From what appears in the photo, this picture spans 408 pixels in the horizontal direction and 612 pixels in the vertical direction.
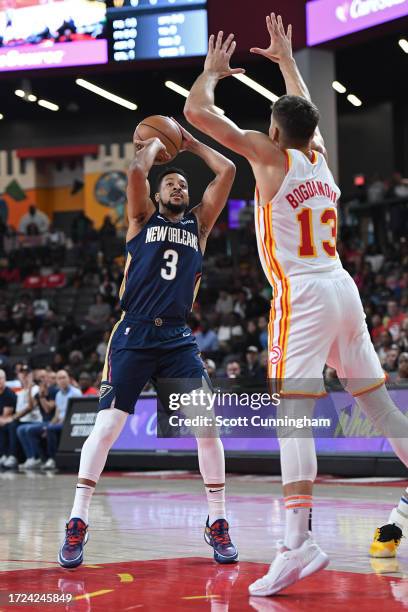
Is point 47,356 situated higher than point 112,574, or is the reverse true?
point 47,356

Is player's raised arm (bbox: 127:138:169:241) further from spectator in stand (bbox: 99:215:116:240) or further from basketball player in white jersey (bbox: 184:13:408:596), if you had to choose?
spectator in stand (bbox: 99:215:116:240)

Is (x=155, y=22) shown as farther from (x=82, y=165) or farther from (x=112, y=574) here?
(x=82, y=165)

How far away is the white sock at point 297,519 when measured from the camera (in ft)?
14.5

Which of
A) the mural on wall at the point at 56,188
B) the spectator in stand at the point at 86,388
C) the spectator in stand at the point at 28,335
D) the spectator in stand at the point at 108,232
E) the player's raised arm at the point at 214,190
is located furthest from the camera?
the mural on wall at the point at 56,188

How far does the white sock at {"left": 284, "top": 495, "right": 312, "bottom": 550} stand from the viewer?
14.5 feet

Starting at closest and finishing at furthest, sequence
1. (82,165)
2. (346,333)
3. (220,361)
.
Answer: (346,333) < (220,361) < (82,165)

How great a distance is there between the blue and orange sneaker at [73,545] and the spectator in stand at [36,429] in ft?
33.5

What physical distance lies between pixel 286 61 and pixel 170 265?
4.31 feet

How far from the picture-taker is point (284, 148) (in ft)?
16.0

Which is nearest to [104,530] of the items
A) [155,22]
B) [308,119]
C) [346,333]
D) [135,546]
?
[135,546]

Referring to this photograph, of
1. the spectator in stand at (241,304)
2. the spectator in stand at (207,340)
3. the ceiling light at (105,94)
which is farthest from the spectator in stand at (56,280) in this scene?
the spectator in stand at (207,340)

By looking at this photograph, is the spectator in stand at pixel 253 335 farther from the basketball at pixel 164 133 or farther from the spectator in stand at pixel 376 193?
the basketball at pixel 164 133

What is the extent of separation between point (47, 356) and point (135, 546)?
622 inches

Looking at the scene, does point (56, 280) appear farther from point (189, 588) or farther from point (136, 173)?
point (189, 588)
